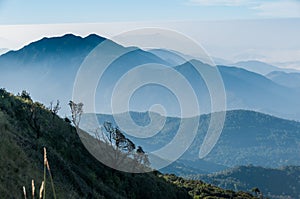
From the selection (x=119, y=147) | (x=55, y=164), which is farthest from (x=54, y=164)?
(x=119, y=147)

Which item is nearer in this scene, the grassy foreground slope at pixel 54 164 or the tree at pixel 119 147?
the grassy foreground slope at pixel 54 164

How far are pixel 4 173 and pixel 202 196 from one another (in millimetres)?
67864

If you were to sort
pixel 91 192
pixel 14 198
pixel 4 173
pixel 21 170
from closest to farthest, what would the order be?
pixel 14 198 < pixel 4 173 < pixel 21 170 < pixel 91 192

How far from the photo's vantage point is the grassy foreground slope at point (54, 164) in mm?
17797

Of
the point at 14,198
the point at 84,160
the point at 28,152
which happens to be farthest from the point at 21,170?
the point at 84,160

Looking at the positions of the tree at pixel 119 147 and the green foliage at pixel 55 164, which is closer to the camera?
the green foliage at pixel 55 164

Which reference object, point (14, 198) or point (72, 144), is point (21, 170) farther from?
point (72, 144)

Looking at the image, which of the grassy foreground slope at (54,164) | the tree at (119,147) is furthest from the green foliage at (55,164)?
the tree at (119,147)

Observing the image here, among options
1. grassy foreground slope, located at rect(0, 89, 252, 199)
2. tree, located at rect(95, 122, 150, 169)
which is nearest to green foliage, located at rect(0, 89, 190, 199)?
grassy foreground slope, located at rect(0, 89, 252, 199)

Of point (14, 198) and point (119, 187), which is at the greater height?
point (14, 198)

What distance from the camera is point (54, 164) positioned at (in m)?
27.4

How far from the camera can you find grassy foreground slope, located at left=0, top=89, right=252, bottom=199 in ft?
58.4

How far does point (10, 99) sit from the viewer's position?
37.2 metres

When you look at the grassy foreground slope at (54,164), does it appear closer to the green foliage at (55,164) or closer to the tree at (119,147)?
the green foliage at (55,164)
